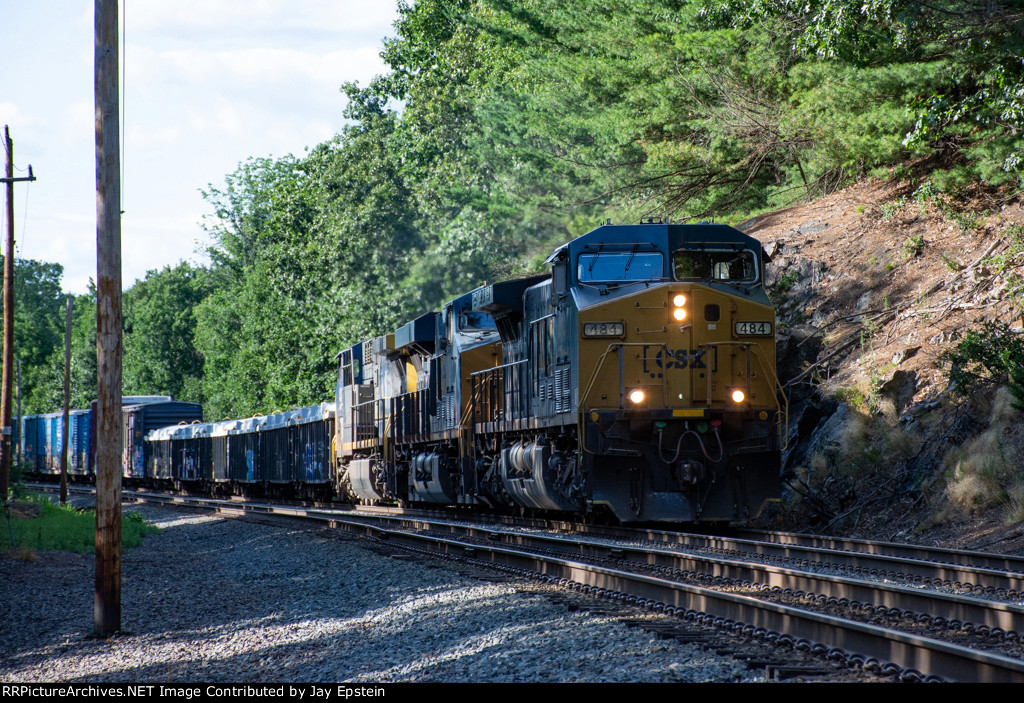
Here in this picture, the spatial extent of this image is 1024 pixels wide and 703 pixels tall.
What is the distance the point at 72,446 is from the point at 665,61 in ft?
105

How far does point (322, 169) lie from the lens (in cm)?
4803

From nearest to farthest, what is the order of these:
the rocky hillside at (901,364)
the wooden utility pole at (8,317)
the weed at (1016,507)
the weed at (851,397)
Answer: the weed at (1016,507) → the rocky hillside at (901,364) → the weed at (851,397) → the wooden utility pole at (8,317)

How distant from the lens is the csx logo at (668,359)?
12797mm

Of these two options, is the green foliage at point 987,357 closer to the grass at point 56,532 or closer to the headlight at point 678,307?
the headlight at point 678,307

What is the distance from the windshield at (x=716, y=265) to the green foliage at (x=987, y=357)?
3.10 m

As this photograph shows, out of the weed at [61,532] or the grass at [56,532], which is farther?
the weed at [61,532]

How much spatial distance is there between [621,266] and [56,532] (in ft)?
34.2

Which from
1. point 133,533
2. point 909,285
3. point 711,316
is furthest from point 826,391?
point 133,533

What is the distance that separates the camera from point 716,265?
13219mm

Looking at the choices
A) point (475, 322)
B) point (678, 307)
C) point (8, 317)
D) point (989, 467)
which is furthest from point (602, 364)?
point (8, 317)

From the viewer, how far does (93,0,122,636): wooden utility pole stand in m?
8.59

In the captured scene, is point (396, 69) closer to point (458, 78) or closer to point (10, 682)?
point (458, 78)

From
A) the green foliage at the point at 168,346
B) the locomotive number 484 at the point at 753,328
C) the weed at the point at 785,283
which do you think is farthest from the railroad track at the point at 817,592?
the green foliage at the point at 168,346

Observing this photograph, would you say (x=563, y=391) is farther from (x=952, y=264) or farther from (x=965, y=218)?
(x=965, y=218)
